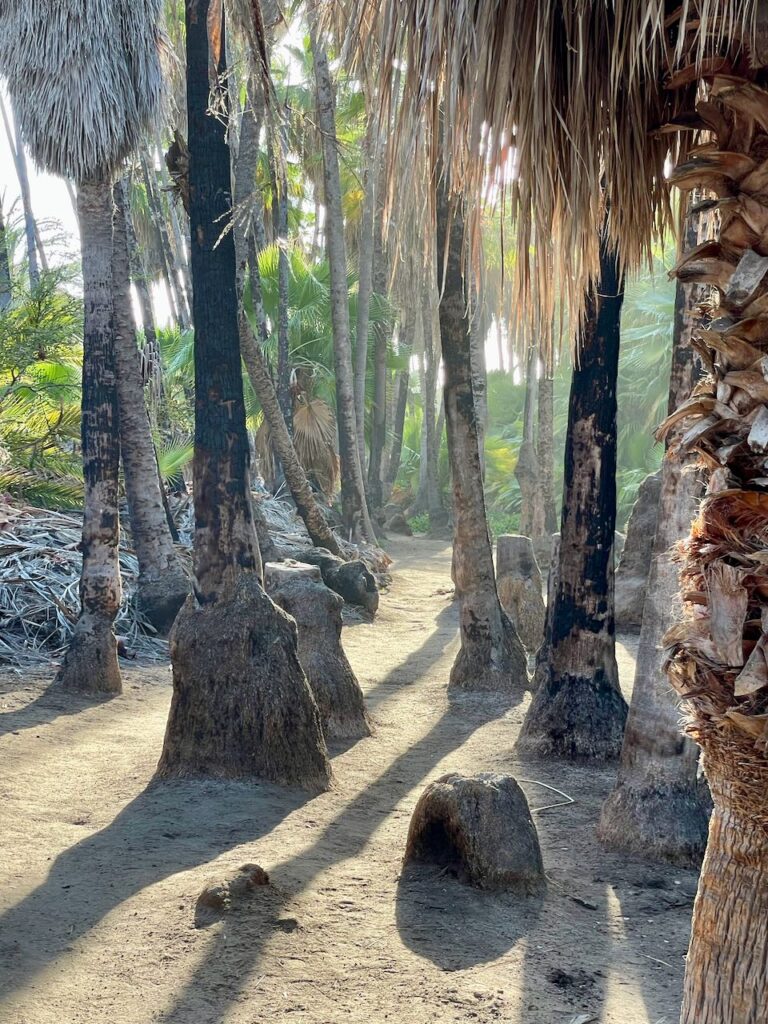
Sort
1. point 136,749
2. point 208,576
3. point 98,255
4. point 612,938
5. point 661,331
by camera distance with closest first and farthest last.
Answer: point 612,938 < point 208,576 < point 136,749 < point 98,255 < point 661,331

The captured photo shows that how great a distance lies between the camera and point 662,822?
20.1 ft

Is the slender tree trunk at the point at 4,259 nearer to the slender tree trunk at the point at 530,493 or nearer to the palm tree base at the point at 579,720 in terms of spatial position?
the palm tree base at the point at 579,720

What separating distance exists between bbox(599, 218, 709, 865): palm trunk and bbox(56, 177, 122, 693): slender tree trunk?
5.18m

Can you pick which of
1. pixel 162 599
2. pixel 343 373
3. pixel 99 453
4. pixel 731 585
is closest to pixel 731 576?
pixel 731 585

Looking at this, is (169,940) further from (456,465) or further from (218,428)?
(456,465)

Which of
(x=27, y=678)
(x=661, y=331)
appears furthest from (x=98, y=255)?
(x=661, y=331)

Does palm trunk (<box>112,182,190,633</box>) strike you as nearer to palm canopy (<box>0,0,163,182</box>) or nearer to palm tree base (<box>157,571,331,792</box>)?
palm canopy (<box>0,0,163,182</box>)

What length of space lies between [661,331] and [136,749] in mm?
37171

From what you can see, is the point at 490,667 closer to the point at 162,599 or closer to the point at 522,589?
the point at 522,589

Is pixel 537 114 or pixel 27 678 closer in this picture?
pixel 537 114

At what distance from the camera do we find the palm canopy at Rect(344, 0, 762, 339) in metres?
3.13

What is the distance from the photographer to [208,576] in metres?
7.28

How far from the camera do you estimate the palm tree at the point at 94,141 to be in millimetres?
9273

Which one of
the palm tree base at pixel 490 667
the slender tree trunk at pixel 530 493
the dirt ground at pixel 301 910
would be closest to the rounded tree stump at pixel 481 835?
the dirt ground at pixel 301 910
